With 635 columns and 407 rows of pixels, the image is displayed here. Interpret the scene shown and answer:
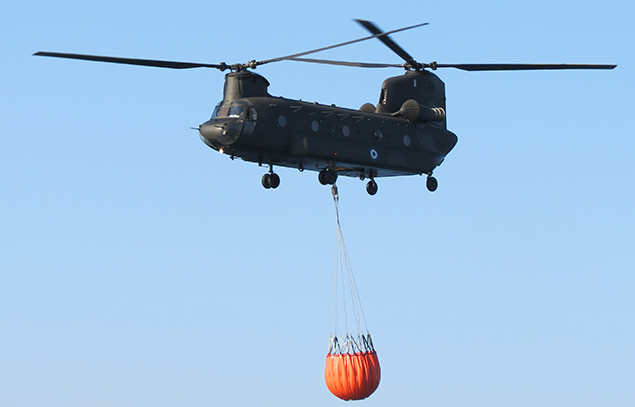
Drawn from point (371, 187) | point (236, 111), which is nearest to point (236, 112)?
point (236, 111)

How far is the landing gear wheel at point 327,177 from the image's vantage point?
45.5m

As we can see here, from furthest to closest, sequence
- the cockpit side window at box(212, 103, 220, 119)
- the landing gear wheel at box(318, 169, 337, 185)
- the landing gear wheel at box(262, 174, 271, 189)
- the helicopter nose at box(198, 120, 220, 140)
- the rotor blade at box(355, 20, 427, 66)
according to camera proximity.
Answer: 1. the landing gear wheel at box(318, 169, 337, 185)
2. the landing gear wheel at box(262, 174, 271, 189)
3. the cockpit side window at box(212, 103, 220, 119)
4. the rotor blade at box(355, 20, 427, 66)
5. the helicopter nose at box(198, 120, 220, 140)

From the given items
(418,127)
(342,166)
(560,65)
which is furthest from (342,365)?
(560,65)

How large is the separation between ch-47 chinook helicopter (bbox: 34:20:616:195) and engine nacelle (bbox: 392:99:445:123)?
0.04 meters

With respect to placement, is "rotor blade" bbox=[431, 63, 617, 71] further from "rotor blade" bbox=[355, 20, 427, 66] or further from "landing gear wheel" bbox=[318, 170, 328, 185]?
"landing gear wheel" bbox=[318, 170, 328, 185]

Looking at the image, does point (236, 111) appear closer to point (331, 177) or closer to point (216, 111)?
point (216, 111)

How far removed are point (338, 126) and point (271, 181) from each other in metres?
3.60

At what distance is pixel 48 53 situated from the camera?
137ft

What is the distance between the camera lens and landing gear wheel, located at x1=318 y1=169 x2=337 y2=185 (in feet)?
149

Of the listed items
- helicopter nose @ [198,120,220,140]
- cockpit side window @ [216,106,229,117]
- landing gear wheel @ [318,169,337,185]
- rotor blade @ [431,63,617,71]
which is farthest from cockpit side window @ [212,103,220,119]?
rotor blade @ [431,63,617,71]

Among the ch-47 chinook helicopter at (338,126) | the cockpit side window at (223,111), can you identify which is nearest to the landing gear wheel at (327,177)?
the ch-47 chinook helicopter at (338,126)

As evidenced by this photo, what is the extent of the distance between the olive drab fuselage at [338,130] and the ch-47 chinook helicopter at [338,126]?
37 millimetres

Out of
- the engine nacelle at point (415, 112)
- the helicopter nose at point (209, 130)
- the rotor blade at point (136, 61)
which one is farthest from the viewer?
the engine nacelle at point (415, 112)

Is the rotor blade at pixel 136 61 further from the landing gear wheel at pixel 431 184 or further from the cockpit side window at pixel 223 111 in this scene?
the landing gear wheel at pixel 431 184
